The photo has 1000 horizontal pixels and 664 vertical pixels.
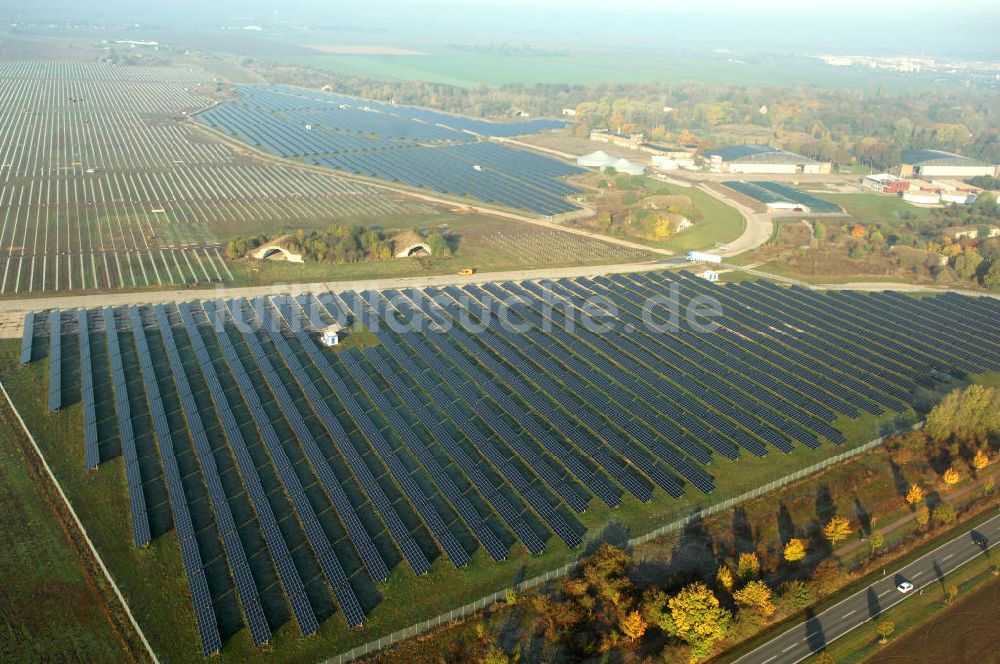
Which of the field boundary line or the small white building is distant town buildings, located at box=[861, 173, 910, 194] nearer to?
the small white building

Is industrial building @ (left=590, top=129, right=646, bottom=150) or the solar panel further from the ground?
industrial building @ (left=590, top=129, right=646, bottom=150)

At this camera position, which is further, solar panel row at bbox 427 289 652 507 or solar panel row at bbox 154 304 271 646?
solar panel row at bbox 427 289 652 507

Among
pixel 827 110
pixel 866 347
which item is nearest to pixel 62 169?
pixel 866 347

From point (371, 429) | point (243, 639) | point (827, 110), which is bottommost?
point (243, 639)

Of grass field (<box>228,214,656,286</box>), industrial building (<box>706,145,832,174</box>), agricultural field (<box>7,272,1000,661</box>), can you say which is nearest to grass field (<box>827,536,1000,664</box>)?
agricultural field (<box>7,272,1000,661</box>)

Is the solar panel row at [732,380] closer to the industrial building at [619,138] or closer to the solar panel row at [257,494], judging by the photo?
the solar panel row at [257,494]

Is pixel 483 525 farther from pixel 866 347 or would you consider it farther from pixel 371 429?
pixel 866 347
